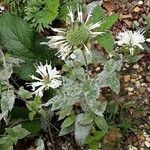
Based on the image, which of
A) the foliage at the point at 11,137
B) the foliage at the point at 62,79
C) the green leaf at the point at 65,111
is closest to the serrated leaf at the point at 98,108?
the foliage at the point at 62,79

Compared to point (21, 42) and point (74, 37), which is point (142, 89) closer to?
point (21, 42)

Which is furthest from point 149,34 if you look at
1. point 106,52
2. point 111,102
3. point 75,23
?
point 75,23

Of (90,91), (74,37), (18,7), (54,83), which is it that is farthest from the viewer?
(18,7)

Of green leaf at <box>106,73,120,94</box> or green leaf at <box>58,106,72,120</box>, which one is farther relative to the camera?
green leaf at <box>58,106,72,120</box>

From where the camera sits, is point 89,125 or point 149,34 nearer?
point 89,125

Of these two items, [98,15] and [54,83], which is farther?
[98,15]

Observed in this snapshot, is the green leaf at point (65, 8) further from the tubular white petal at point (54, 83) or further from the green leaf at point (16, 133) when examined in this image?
the green leaf at point (16, 133)

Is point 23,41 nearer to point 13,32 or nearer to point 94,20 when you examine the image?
point 13,32

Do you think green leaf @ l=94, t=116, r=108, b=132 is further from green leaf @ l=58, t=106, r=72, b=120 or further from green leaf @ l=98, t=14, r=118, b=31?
green leaf @ l=98, t=14, r=118, b=31

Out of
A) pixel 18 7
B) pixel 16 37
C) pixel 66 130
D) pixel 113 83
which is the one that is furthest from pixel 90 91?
pixel 18 7

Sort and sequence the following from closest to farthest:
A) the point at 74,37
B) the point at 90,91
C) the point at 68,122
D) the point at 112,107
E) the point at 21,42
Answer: the point at 74,37 → the point at 90,91 → the point at 68,122 → the point at 112,107 → the point at 21,42

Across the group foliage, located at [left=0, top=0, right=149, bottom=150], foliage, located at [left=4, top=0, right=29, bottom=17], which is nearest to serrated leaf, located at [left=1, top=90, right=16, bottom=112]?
foliage, located at [left=0, top=0, right=149, bottom=150]
